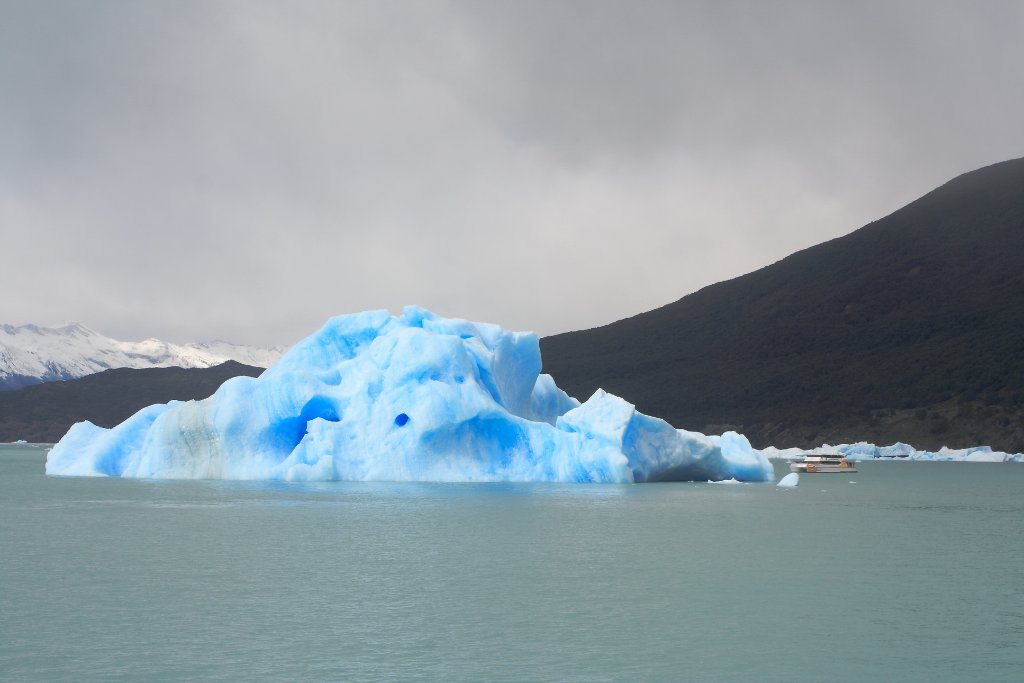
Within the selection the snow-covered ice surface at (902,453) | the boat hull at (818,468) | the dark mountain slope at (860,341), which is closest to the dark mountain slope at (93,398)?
the dark mountain slope at (860,341)

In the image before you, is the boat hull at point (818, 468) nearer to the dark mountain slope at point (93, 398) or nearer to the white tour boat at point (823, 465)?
the white tour boat at point (823, 465)

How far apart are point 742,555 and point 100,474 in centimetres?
2700

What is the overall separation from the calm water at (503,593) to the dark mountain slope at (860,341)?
6070 centimetres

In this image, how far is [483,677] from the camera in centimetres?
1006

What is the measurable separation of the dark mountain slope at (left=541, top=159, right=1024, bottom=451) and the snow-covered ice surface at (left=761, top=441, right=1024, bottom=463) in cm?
357

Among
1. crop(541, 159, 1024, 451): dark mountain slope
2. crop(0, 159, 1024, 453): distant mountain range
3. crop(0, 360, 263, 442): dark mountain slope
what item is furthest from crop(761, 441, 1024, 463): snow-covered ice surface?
crop(0, 360, 263, 442): dark mountain slope

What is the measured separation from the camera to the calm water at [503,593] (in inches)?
417

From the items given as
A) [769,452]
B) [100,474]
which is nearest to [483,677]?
[100,474]

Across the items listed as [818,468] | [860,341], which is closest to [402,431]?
[818,468]

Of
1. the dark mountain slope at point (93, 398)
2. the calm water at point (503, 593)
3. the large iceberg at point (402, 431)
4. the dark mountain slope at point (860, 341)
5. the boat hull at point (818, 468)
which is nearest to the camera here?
the calm water at point (503, 593)

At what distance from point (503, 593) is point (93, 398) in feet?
442

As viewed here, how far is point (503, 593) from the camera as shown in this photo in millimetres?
14430

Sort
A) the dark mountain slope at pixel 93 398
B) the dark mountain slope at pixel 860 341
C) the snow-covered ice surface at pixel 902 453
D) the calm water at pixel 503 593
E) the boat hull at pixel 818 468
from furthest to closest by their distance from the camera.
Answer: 1. the dark mountain slope at pixel 93 398
2. the dark mountain slope at pixel 860 341
3. the snow-covered ice surface at pixel 902 453
4. the boat hull at pixel 818 468
5. the calm water at pixel 503 593

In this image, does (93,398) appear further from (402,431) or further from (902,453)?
(402,431)
